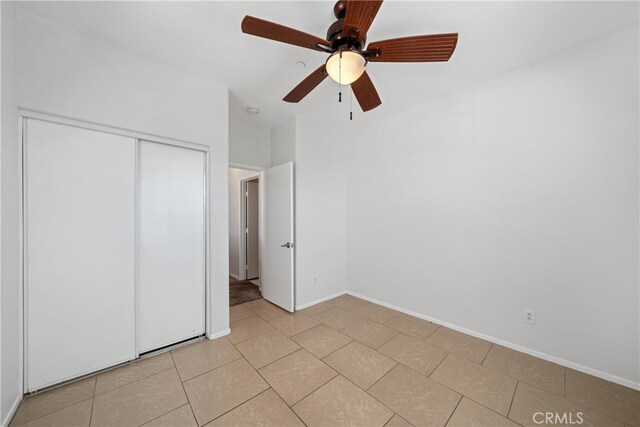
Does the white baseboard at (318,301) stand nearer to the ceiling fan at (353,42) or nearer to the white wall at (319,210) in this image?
the white wall at (319,210)

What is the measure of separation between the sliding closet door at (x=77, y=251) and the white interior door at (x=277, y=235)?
5.38 feet

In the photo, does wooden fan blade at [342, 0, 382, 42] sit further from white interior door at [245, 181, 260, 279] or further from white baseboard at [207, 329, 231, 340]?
white interior door at [245, 181, 260, 279]

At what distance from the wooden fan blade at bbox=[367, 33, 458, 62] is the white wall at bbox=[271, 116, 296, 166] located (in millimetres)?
1941

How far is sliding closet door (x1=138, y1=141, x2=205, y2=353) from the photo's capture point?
2107mm

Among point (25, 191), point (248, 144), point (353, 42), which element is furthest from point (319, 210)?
point (25, 191)

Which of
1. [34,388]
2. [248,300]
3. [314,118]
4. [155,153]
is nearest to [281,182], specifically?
[314,118]

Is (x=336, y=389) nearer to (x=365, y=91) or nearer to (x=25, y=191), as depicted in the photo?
(x=365, y=91)

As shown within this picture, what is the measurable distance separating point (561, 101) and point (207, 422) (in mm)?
3701

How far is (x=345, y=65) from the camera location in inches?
57.9

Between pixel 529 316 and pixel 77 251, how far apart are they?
3.94 m

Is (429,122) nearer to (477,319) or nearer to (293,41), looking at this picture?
(293,41)

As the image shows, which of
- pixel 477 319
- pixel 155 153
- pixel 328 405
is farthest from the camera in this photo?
pixel 477 319

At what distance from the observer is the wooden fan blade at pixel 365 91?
174 centimetres

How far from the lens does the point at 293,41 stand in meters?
1.38
